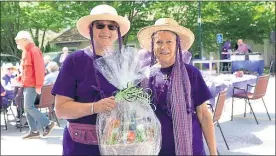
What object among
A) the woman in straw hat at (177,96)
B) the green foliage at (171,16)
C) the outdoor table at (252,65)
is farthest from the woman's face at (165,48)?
the green foliage at (171,16)

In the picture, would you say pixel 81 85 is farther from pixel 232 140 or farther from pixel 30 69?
pixel 232 140

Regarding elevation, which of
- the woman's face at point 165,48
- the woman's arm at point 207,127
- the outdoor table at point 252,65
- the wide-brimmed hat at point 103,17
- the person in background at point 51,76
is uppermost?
the wide-brimmed hat at point 103,17

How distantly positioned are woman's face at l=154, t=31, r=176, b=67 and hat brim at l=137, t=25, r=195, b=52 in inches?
1.4

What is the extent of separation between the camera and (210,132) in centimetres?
245

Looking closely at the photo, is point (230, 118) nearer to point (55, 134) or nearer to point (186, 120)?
point (55, 134)

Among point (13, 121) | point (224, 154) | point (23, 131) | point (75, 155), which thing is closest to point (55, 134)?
point (23, 131)

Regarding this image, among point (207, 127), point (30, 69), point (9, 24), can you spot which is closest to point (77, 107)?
point (207, 127)

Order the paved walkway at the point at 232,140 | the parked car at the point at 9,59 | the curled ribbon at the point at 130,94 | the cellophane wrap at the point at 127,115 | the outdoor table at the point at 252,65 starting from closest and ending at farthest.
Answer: the cellophane wrap at the point at 127,115
the curled ribbon at the point at 130,94
the paved walkway at the point at 232,140
the outdoor table at the point at 252,65
the parked car at the point at 9,59

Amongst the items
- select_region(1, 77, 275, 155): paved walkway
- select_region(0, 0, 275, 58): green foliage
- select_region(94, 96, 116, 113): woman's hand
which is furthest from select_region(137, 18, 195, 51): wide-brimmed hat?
select_region(0, 0, 275, 58): green foliage

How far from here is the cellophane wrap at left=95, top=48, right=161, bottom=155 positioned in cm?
191

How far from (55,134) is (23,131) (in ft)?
2.67

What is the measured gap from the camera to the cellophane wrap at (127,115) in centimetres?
191

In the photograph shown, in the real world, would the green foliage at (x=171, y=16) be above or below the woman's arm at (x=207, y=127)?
above

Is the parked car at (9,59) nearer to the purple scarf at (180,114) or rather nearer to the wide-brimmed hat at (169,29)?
the wide-brimmed hat at (169,29)
